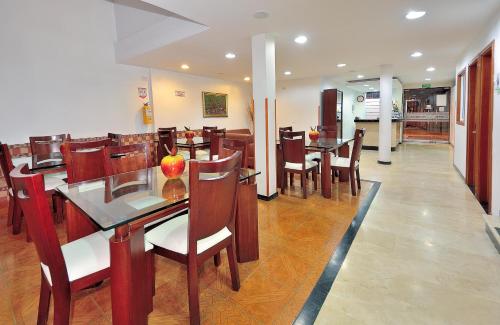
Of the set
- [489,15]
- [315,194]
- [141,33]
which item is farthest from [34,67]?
[489,15]

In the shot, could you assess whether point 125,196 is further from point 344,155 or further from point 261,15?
point 344,155

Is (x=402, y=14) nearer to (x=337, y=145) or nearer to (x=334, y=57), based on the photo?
(x=337, y=145)

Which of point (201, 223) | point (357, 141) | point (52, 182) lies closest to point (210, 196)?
point (201, 223)

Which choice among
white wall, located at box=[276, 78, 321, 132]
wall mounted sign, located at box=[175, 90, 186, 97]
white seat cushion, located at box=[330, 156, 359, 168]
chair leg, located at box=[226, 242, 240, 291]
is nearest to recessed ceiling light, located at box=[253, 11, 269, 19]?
white seat cushion, located at box=[330, 156, 359, 168]

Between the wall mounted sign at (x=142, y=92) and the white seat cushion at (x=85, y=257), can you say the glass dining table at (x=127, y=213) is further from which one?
the wall mounted sign at (x=142, y=92)

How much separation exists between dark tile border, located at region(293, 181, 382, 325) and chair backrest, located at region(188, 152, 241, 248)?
0.74m

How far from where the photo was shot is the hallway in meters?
1.58

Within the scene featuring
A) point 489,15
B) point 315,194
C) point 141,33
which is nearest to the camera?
point 489,15

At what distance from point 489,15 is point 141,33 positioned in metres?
4.80

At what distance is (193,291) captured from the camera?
1436 millimetres

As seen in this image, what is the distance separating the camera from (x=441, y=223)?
2840 millimetres

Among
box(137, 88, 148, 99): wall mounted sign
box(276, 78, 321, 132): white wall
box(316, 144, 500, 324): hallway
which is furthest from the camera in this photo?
box(276, 78, 321, 132): white wall

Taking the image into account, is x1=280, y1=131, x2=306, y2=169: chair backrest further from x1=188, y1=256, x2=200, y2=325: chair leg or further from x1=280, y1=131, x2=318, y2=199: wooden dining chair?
x1=188, y1=256, x2=200, y2=325: chair leg

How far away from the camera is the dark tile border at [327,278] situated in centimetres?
158
